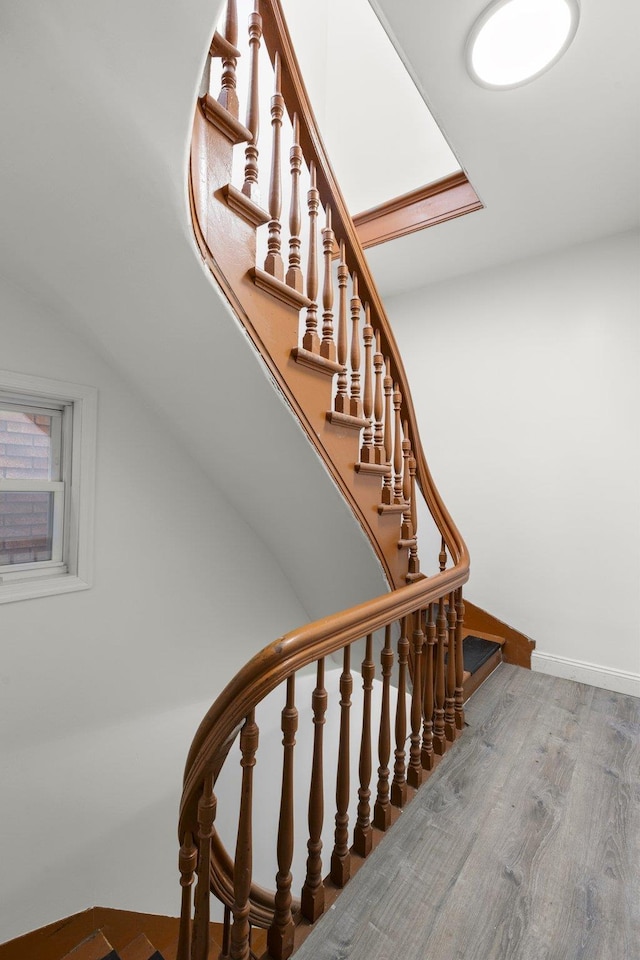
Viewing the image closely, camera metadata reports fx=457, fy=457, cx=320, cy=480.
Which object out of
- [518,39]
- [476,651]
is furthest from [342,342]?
[476,651]

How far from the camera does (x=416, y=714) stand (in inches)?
64.0

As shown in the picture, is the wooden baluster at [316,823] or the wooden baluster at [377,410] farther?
the wooden baluster at [377,410]

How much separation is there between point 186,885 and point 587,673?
2322 mm

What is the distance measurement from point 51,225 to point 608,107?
Answer: 79.9 inches

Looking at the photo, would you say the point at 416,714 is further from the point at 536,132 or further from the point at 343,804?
the point at 536,132

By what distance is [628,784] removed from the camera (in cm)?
167

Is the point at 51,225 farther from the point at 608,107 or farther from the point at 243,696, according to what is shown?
the point at 608,107

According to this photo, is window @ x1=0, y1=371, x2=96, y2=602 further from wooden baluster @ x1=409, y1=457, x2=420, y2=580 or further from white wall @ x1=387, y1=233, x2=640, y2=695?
white wall @ x1=387, y1=233, x2=640, y2=695

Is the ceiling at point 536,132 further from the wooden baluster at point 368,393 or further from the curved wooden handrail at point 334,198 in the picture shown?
the wooden baluster at point 368,393

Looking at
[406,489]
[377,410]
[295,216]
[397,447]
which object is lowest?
[406,489]

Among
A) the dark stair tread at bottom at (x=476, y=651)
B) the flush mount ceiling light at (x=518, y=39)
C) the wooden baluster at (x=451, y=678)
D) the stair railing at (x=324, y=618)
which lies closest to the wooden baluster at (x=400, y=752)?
the stair railing at (x=324, y=618)

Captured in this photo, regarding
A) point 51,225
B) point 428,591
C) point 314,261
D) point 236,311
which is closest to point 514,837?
point 428,591

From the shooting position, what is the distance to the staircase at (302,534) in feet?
3.24

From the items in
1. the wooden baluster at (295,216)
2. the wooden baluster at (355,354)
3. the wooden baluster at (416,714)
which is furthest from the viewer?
the wooden baluster at (355,354)
